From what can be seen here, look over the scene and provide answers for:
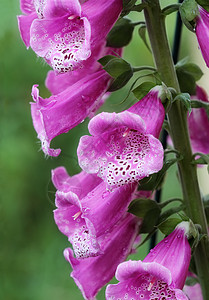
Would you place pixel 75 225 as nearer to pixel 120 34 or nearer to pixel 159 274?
pixel 159 274

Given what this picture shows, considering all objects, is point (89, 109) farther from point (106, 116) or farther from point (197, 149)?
point (197, 149)

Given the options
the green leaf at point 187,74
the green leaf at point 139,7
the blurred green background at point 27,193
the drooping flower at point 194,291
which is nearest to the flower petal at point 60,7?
the green leaf at point 139,7

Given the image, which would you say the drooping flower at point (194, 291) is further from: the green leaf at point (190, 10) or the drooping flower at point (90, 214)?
the green leaf at point (190, 10)

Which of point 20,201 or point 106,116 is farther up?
point 106,116

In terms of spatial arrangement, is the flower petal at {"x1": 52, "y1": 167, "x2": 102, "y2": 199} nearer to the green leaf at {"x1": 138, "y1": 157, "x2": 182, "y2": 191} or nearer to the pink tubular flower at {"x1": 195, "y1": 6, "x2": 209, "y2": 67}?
the green leaf at {"x1": 138, "y1": 157, "x2": 182, "y2": 191}

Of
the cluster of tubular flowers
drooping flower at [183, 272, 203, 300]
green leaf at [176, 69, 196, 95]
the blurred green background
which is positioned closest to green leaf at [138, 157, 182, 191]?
the cluster of tubular flowers

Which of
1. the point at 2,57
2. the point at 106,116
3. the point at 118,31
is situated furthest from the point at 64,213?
the point at 2,57
